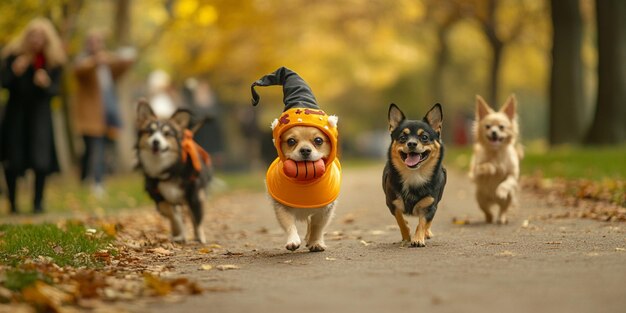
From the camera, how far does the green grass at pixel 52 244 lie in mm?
8375

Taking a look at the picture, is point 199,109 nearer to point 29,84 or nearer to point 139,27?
point 29,84

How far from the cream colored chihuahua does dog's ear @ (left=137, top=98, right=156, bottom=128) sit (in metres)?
3.73

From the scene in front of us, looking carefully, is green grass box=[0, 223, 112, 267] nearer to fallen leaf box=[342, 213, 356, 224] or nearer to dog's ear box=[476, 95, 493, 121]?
fallen leaf box=[342, 213, 356, 224]

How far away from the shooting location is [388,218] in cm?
1298

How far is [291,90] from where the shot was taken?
31.5ft

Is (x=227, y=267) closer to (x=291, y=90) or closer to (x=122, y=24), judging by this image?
(x=291, y=90)

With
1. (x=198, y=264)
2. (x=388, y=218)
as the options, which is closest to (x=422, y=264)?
(x=198, y=264)

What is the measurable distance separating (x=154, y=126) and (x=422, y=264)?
4.05 meters

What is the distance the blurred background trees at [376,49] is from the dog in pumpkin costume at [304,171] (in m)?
15.2

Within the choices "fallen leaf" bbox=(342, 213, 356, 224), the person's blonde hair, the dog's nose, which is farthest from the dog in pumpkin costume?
the person's blonde hair

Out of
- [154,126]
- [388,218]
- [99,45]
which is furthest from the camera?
[99,45]

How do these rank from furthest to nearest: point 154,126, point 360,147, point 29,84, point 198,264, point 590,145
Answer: point 360,147 < point 590,145 < point 29,84 < point 154,126 < point 198,264

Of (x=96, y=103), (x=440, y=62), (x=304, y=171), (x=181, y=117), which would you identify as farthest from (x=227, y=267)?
(x=440, y=62)

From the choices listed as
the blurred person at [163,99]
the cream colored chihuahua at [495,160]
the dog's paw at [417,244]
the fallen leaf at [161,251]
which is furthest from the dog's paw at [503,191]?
the blurred person at [163,99]
